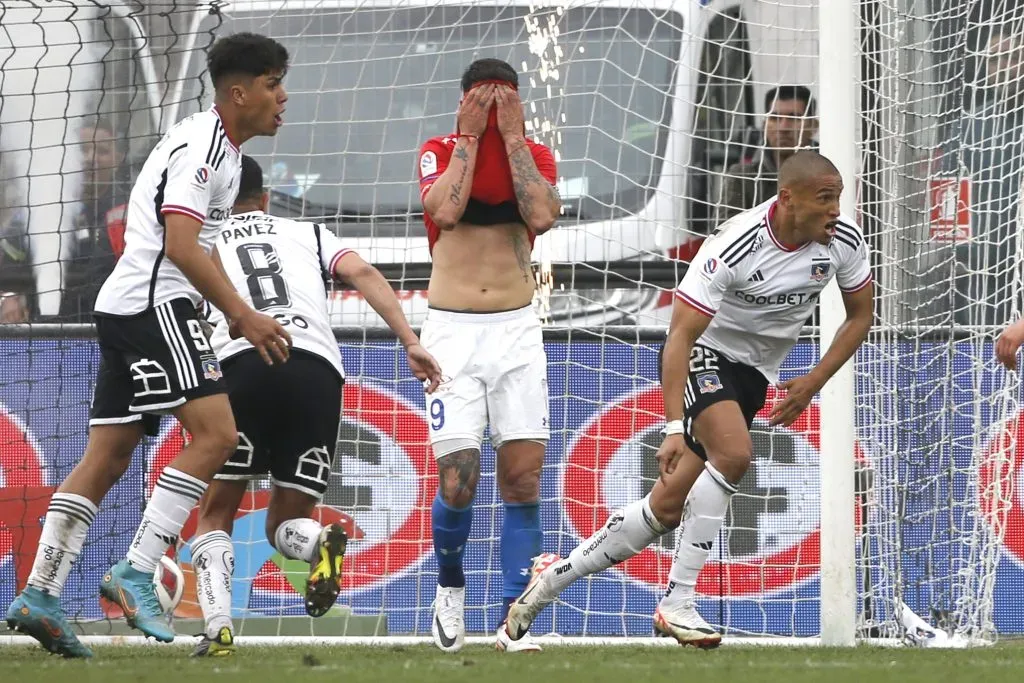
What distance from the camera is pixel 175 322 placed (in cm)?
548

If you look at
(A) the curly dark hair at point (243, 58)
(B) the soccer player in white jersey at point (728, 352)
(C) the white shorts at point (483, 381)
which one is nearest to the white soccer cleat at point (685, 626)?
(B) the soccer player in white jersey at point (728, 352)

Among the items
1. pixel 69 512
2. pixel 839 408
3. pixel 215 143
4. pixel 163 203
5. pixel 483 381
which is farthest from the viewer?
pixel 839 408

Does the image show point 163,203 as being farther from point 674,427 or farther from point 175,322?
point 674,427

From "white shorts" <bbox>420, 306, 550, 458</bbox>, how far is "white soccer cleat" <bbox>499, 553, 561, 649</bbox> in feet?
1.64

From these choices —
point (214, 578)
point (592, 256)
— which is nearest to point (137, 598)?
point (214, 578)

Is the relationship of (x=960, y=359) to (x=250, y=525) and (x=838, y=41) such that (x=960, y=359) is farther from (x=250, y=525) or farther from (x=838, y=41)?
(x=250, y=525)

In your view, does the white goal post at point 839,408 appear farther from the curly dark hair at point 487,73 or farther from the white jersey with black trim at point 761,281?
the curly dark hair at point 487,73

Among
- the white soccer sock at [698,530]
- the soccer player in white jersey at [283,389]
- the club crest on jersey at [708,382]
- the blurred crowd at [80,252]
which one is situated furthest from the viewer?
the blurred crowd at [80,252]

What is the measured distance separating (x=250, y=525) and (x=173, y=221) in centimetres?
297

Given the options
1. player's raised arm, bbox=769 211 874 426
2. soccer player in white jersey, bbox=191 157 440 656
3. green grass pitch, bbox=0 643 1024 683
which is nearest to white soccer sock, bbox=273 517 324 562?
soccer player in white jersey, bbox=191 157 440 656

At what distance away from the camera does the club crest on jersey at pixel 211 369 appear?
5488mm

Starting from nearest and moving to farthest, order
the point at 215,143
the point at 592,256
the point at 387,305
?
the point at 215,143 < the point at 387,305 < the point at 592,256

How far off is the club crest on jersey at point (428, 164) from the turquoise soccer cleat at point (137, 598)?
72.1 inches

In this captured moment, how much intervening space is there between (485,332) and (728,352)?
91 cm
